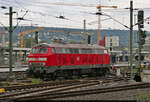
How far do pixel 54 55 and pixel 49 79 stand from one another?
252 centimetres

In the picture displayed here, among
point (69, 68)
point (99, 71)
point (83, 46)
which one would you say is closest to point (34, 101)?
point (69, 68)

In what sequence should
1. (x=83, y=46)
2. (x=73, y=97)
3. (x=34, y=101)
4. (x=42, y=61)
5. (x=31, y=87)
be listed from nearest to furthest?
(x=34, y=101)
(x=73, y=97)
(x=31, y=87)
(x=42, y=61)
(x=83, y=46)

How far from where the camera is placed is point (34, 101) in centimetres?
1352

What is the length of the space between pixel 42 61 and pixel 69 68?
11.0 feet

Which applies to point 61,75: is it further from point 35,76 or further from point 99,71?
point 99,71

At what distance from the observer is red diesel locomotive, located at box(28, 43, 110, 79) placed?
27.1m

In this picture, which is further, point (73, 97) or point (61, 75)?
point (61, 75)

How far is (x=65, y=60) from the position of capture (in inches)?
1126

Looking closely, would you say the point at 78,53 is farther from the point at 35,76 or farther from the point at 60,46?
the point at 35,76

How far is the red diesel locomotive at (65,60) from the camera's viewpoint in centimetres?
2708

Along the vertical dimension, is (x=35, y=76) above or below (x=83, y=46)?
below

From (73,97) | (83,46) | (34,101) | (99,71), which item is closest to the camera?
(34,101)

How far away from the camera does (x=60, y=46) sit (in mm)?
28281

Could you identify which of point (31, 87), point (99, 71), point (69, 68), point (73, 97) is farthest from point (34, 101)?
point (99, 71)
